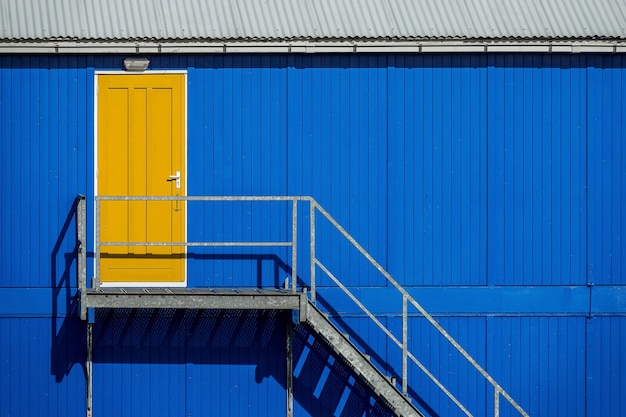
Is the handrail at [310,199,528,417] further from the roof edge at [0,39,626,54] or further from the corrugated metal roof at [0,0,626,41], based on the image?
the corrugated metal roof at [0,0,626,41]

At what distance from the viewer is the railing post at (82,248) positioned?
11.6 metres

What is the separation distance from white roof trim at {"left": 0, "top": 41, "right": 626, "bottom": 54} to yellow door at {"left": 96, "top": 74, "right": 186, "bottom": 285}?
1.22 ft

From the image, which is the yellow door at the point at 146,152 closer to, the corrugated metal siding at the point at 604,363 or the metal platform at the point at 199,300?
the metal platform at the point at 199,300

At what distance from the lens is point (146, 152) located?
40.2ft

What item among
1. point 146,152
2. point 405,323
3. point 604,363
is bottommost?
point 604,363

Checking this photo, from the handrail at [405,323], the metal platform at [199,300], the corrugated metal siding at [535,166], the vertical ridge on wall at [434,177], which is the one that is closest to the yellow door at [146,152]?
the metal platform at [199,300]

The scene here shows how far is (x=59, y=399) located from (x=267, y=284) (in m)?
2.81

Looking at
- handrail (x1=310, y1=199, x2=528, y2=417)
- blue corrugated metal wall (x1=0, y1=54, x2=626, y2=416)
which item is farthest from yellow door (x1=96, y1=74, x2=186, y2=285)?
handrail (x1=310, y1=199, x2=528, y2=417)

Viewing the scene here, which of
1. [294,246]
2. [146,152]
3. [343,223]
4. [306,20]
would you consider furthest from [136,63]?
[343,223]

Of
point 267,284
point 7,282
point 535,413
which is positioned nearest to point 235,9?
point 267,284

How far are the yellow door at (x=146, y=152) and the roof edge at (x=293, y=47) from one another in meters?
0.38

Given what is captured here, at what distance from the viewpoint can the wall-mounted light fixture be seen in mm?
12156

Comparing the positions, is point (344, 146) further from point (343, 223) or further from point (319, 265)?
point (319, 265)

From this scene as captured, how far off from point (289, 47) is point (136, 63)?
1815mm
